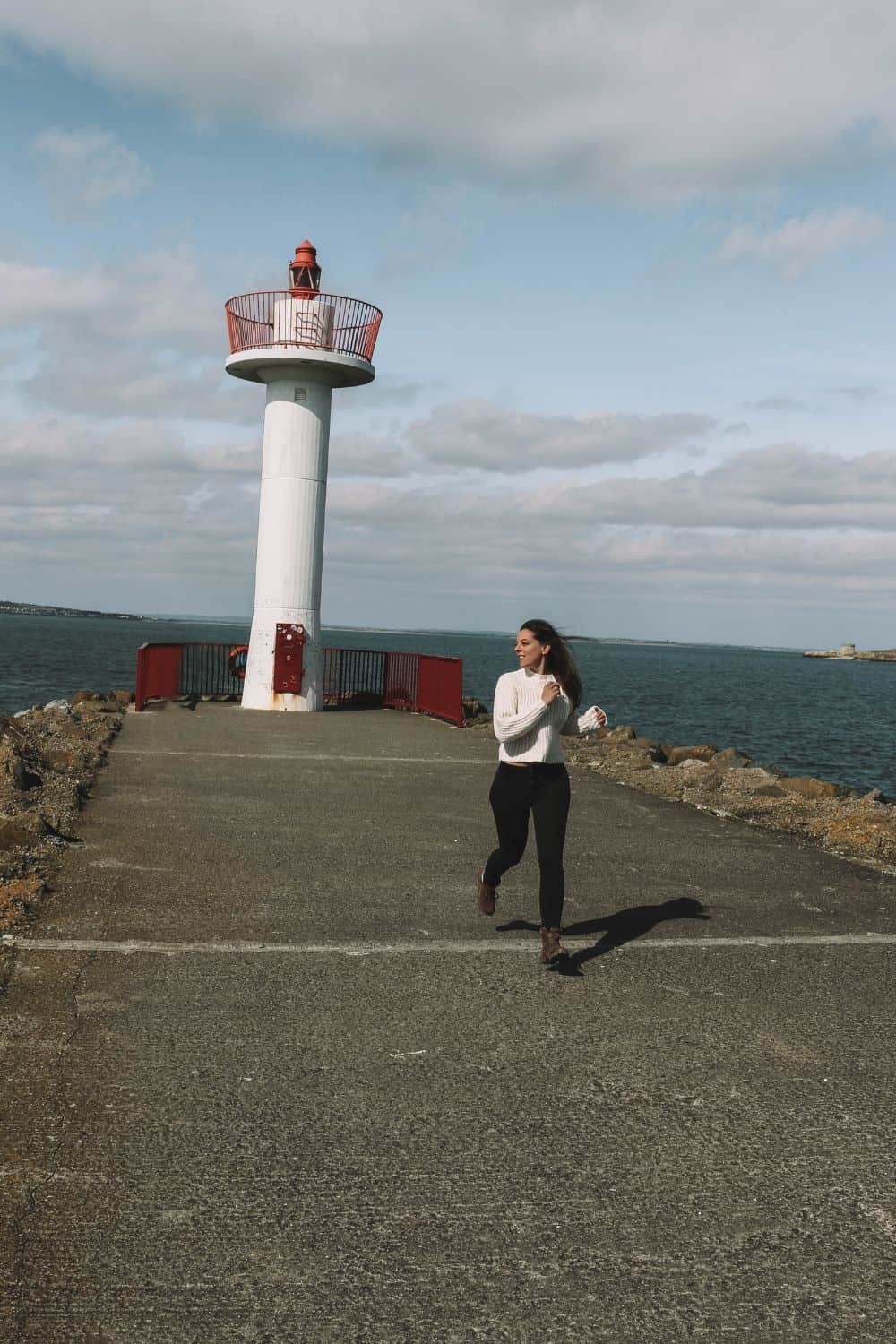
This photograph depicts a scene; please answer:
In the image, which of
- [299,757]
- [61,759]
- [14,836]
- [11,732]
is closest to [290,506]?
[299,757]

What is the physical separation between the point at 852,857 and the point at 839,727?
133 feet

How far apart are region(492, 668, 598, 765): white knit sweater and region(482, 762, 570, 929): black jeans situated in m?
0.08

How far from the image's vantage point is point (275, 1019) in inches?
209

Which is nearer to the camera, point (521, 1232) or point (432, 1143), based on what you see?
point (521, 1232)

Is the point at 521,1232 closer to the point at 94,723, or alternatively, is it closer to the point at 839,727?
the point at 94,723

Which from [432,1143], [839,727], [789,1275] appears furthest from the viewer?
[839,727]

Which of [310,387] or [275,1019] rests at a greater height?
[310,387]

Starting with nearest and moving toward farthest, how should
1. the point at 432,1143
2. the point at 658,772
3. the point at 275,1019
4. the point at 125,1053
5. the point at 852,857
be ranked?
the point at 432,1143
the point at 125,1053
the point at 275,1019
the point at 852,857
the point at 658,772

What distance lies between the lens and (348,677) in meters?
24.2

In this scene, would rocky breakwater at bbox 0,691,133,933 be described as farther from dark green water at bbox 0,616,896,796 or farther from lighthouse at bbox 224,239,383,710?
dark green water at bbox 0,616,896,796

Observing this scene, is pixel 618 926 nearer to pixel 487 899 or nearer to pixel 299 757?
pixel 487 899

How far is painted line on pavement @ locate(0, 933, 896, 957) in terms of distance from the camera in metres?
6.27

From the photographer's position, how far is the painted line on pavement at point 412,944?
6266mm

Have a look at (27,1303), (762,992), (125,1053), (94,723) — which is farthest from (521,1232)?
(94,723)
